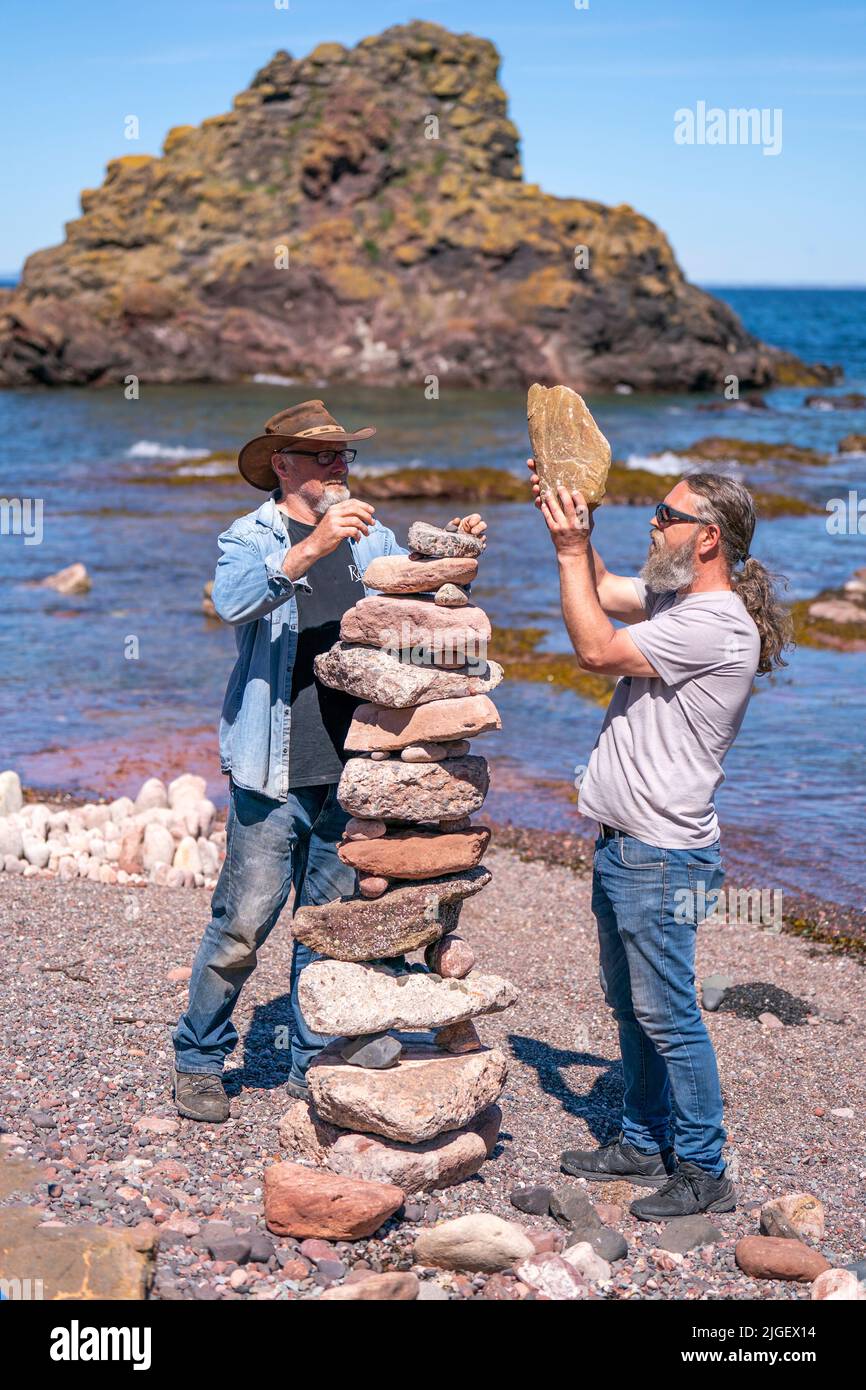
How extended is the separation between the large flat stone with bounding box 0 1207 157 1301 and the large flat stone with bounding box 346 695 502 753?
224 cm

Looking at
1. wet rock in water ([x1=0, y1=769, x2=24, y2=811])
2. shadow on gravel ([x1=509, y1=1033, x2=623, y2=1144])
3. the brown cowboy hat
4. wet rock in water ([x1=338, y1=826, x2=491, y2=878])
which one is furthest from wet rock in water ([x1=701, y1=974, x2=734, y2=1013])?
wet rock in water ([x1=0, y1=769, x2=24, y2=811])

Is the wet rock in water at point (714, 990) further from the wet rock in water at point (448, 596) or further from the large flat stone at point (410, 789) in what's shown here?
the wet rock in water at point (448, 596)

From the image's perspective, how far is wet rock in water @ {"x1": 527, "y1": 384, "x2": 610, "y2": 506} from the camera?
5934mm

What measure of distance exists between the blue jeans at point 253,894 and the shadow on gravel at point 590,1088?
1.44 m

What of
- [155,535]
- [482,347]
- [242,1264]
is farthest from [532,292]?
[242,1264]

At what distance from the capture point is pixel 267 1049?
7551mm

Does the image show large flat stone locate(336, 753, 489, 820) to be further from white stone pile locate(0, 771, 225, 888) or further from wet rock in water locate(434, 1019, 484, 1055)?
white stone pile locate(0, 771, 225, 888)

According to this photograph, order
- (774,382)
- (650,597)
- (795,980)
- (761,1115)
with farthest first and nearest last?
(774,382)
(795,980)
(761,1115)
(650,597)

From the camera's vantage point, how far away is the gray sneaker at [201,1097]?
650 centimetres

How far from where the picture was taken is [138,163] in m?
78.0

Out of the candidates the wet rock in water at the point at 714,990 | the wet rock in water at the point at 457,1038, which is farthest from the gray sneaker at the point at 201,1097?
the wet rock in water at the point at 714,990

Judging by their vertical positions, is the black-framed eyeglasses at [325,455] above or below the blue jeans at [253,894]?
above

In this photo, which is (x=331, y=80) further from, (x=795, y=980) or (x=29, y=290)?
(x=795, y=980)

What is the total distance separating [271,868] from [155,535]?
2305cm
